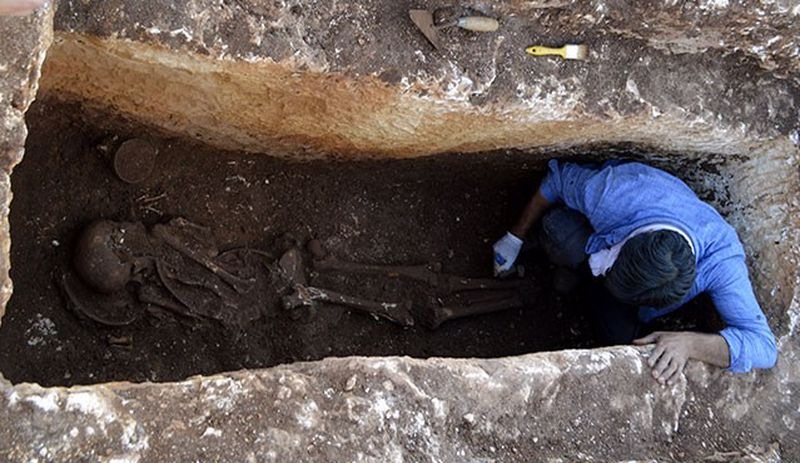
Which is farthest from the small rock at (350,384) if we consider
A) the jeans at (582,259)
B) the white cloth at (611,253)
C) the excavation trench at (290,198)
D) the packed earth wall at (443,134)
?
the jeans at (582,259)

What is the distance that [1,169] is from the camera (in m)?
1.78

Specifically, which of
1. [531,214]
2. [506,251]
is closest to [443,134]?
[531,214]

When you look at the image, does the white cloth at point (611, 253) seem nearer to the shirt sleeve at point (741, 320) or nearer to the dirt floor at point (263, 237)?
the shirt sleeve at point (741, 320)

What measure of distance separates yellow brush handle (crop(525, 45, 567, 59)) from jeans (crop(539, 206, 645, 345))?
69 cm

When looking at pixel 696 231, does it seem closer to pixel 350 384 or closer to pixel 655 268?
pixel 655 268

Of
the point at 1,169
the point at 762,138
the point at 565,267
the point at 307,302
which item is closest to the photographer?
the point at 1,169

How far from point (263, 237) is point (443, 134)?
2.37 feet

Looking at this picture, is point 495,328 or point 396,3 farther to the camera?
point 495,328

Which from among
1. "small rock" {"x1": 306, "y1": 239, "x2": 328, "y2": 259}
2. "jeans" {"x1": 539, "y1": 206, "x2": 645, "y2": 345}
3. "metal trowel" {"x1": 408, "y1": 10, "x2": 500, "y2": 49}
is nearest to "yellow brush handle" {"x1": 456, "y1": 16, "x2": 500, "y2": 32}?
"metal trowel" {"x1": 408, "y1": 10, "x2": 500, "y2": 49}

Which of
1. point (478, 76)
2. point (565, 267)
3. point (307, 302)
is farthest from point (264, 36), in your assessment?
point (565, 267)

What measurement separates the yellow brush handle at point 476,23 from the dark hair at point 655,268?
2.37 ft

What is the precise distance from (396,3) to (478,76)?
28 cm

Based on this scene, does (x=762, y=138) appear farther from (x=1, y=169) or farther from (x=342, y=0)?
(x=1, y=169)

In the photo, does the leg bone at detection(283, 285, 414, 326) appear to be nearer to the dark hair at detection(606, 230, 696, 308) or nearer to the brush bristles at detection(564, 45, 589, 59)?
the dark hair at detection(606, 230, 696, 308)
